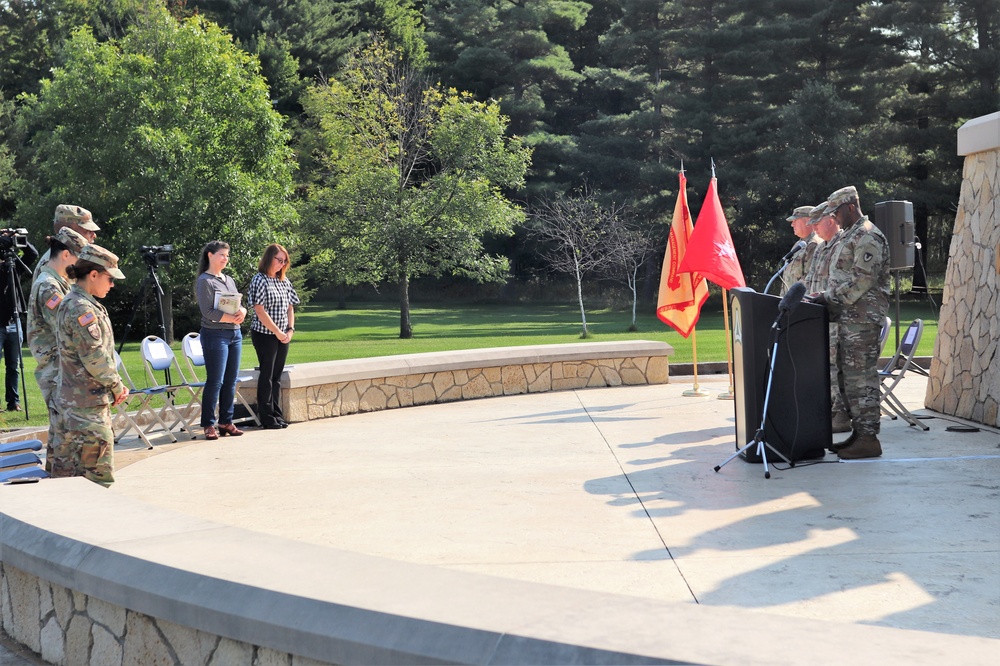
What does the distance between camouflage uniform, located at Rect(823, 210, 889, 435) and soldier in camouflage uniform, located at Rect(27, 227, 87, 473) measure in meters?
5.62

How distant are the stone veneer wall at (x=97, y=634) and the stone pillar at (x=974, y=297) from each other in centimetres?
837

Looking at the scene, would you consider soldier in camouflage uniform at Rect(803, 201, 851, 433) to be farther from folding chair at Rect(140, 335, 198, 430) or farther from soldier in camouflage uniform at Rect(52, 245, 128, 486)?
folding chair at Rect(140, 335, 198, 430)

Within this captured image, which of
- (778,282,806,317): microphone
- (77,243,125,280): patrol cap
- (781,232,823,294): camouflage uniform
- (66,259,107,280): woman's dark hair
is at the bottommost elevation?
(778,282,806,317): microphone

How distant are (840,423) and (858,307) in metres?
1.50

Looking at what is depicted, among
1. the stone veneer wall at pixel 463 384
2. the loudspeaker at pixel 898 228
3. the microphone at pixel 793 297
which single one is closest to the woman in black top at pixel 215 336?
the stone veneer wall at pixel 463 384

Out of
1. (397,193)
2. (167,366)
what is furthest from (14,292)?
(397,193)

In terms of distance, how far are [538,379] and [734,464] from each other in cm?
564

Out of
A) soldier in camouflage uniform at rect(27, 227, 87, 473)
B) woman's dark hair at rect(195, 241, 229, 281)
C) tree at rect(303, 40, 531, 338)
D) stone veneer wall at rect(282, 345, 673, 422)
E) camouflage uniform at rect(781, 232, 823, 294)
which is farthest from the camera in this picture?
tree at rect(303, 40, 531, 338)

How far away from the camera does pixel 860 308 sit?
8336mm

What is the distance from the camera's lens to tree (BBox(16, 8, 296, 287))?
31938mm

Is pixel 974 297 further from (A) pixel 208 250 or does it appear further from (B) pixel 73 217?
(B) pixel 73 217

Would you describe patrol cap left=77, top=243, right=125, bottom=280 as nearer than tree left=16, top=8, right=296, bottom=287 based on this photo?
Yes

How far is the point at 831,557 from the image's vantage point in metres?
5.52

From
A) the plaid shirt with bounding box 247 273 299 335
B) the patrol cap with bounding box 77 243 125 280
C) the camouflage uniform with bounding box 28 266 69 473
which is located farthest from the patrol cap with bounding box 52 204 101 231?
the plaid shirt with bounding box 247 273 299 335
